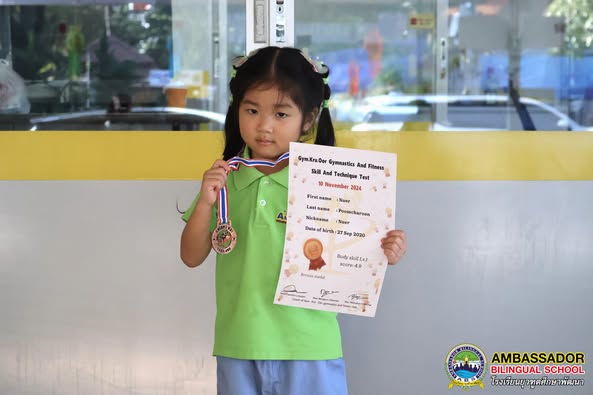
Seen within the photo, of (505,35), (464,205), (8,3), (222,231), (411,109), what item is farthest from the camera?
(505,35)

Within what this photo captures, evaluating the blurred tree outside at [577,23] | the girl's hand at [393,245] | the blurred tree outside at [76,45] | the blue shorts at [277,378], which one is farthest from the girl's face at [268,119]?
the blurred tree outside at [577,23]

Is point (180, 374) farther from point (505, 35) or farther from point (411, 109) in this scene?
point (505, 35)

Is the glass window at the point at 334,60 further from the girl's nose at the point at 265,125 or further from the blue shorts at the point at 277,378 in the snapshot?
the blue shorts at the point at 277,378

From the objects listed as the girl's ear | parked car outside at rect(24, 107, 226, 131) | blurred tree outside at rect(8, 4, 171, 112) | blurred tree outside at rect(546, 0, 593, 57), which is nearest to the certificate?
the girl's ear

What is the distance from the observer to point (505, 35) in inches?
206

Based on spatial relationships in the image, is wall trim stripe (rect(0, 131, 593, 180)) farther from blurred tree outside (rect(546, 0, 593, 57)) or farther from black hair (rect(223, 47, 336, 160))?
blurred tree outside (rect(546, 0, 593, 57))

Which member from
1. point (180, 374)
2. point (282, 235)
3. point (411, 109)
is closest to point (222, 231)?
point (282, 235)

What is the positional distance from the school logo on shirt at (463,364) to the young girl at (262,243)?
1.14 meters

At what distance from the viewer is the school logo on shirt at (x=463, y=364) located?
124 inches

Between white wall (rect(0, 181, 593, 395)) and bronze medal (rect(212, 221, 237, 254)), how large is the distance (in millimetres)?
1136

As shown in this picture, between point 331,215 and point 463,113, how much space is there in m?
2.57

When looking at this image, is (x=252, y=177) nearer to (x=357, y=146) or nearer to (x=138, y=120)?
(x=357, y=146)

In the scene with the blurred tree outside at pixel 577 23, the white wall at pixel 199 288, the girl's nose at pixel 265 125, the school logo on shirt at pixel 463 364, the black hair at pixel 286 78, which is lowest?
the school logo on shirt at pixel 463 364

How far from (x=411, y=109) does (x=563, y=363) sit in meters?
1.63
